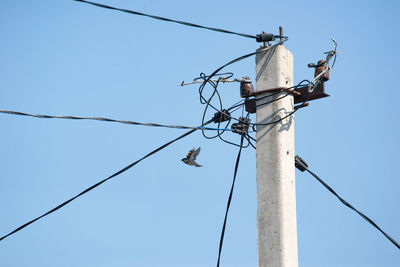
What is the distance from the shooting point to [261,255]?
7.33 meters

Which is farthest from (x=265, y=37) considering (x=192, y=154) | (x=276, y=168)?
(x=192, y=154)

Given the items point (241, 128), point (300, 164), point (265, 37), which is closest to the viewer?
point (265, 37)

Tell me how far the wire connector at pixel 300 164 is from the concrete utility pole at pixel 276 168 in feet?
2.75

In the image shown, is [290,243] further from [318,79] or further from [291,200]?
[318,79]

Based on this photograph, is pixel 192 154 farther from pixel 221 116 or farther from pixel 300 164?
pixel 300 164

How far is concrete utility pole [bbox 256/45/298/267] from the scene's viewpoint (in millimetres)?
7289

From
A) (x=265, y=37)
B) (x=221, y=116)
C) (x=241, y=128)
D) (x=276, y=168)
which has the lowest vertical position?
(x=276, y=168)

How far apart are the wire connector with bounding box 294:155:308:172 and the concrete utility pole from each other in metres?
0.84

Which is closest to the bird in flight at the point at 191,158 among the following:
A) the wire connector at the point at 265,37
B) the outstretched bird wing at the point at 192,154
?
the outstretched bird wing at the point at 192,154

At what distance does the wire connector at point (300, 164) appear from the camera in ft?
28.1

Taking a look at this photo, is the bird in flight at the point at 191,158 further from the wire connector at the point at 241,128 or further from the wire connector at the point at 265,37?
the wire connector at the point at 265,37

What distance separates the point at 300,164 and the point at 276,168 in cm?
116

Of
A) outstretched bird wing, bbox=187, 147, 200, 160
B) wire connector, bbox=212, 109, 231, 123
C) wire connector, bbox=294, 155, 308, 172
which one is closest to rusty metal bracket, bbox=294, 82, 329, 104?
wire connector, bbox=294, 155, 308, 172

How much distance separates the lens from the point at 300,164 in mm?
8578
